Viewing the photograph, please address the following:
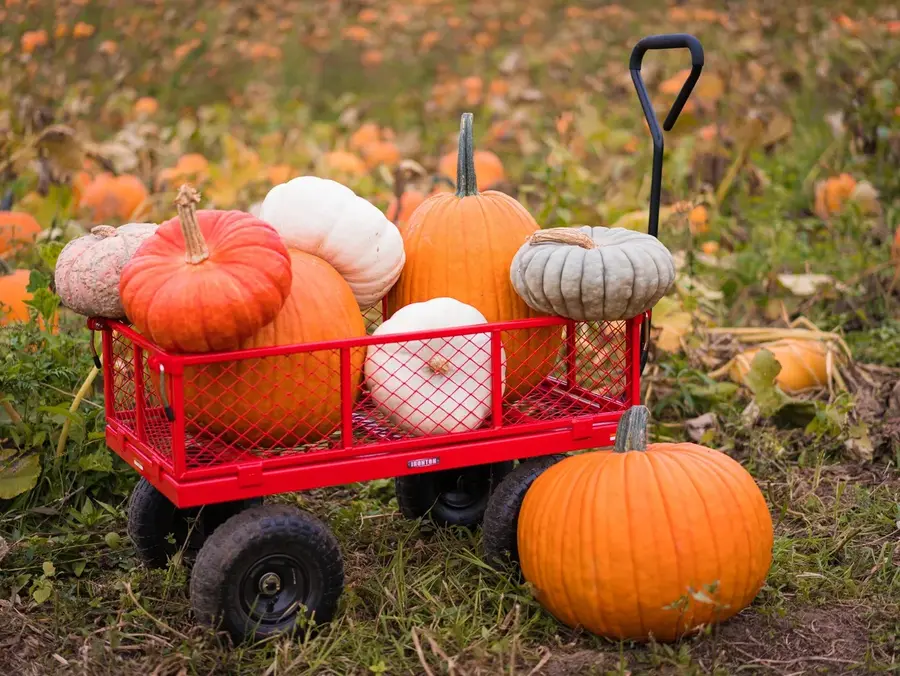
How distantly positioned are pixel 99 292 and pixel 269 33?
6583 millimetres

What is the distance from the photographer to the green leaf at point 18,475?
317cm

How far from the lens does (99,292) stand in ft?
9.03

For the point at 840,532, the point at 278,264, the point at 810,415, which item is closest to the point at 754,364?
the point at 810,415

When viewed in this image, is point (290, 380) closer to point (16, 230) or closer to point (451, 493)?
point (451, 493)

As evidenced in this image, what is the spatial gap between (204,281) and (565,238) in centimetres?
90

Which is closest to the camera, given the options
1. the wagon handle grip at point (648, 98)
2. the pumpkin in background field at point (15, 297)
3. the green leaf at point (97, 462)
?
the wagon handle grip at point (648, 98)

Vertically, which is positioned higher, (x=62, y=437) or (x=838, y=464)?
(x=62, y=437)

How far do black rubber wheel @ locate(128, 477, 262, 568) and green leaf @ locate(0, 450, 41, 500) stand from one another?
1.12 ft

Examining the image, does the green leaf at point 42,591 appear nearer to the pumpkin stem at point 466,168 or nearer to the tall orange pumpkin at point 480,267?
the tall orange pumpkin at point 480,267

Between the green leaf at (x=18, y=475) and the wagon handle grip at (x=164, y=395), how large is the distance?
0.75 m

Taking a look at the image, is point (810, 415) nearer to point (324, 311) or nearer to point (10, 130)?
point (324, 311)

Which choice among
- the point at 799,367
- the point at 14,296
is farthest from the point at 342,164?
the point at 799,367

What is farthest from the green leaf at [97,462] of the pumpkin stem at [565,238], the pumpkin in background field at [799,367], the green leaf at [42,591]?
the pumpkin in background field at [799,367]

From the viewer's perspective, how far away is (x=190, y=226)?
2523 millimetres
